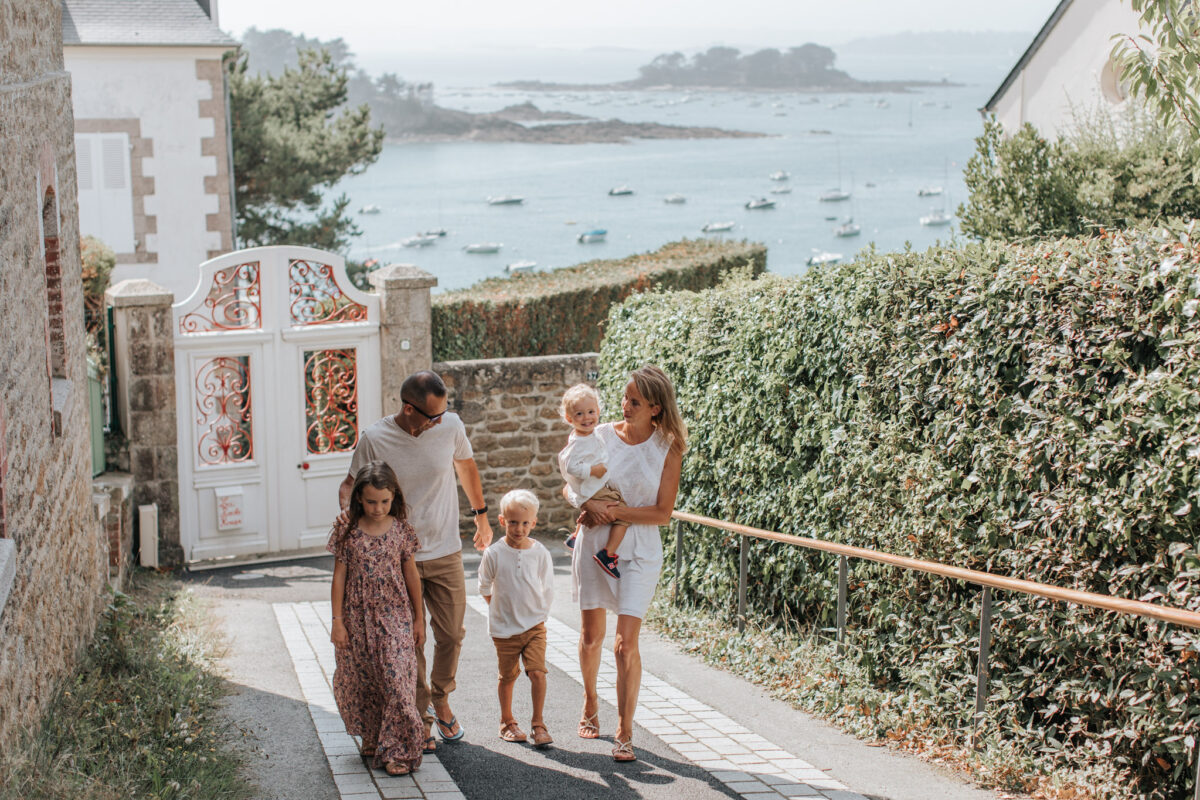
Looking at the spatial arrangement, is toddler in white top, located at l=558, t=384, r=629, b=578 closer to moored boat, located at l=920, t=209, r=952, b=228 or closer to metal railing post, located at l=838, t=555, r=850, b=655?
metal railing post, located at l=838, t=555, r=850, b=655

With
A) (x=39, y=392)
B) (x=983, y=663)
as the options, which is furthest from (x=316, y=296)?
(x=983, y=663)

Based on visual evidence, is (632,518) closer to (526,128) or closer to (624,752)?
(624,752)

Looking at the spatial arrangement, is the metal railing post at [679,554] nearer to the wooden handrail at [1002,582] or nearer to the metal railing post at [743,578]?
the metal railing post at [743,578]

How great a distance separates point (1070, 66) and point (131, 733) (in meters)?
14.6

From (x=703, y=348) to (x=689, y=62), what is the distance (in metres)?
137

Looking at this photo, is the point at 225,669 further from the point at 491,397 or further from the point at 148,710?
the point at 491,397

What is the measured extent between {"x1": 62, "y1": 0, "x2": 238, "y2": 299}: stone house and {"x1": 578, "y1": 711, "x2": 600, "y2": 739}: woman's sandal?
1397 cm

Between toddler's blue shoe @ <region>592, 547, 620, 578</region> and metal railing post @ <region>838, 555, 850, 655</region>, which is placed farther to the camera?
metal railing post @ <region>838, 555, 850, 655</region>

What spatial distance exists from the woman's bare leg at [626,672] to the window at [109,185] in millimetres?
14443

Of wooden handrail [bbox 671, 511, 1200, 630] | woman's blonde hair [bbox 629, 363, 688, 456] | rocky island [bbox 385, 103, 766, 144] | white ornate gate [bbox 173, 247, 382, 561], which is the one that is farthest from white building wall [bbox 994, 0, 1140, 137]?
rocky island [bbox 385, 103, 766, 144]

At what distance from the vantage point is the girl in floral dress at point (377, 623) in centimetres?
555

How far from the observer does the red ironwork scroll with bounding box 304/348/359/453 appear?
40.5 ft

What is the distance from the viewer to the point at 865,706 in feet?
21.7

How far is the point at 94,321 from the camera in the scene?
12.9 metres
